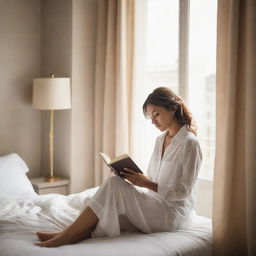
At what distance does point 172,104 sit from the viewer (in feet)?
8.49

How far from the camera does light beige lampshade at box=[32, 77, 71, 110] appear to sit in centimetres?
362

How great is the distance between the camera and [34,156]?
4156 mm

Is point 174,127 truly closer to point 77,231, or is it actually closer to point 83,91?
point 77,231

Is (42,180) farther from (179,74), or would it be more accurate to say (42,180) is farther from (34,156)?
(179,74)

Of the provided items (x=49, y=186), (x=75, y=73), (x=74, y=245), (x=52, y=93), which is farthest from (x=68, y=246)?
(x=75, y=73)

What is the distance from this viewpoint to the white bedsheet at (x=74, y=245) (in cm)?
205

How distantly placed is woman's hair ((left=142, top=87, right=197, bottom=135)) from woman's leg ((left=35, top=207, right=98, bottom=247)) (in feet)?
2.68

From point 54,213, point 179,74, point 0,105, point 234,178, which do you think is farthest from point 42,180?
point 234,178

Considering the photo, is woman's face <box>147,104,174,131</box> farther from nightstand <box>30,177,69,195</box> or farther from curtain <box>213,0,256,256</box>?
nightstand <box>30,177,69,195</box>

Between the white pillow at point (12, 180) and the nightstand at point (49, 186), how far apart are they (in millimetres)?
199

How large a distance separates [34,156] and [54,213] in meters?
1.65

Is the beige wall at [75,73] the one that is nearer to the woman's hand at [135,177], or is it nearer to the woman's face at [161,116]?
the woman's face at [161,116]

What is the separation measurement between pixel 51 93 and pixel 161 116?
4.54 ft

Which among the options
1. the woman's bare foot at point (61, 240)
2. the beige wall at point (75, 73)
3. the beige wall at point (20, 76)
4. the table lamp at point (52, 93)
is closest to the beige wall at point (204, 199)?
the beige wall at point (75, 73)
